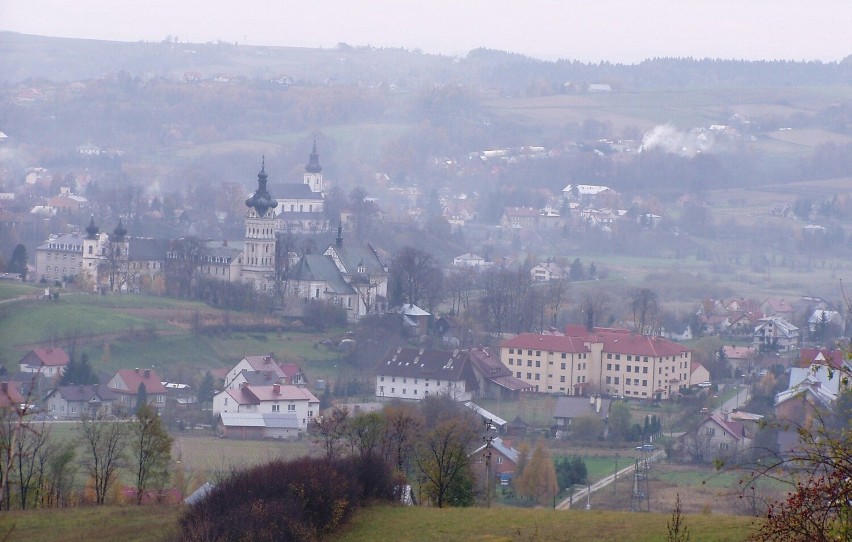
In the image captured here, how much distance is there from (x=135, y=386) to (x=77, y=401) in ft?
5.61

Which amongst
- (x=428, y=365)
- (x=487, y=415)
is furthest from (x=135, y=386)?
(x=487, y=415)

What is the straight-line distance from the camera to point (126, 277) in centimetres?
4984

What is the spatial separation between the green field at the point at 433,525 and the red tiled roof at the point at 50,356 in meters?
16.8

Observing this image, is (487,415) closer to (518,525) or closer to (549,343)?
(549,343)

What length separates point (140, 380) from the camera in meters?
34.3

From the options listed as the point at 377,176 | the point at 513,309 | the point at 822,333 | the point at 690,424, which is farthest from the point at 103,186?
the point at 690,424

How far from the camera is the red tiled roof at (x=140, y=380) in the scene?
33969 mm

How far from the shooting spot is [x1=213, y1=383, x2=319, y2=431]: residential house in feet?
107

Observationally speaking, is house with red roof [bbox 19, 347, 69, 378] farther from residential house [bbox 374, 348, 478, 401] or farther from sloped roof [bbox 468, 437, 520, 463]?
sloped roof [bbox 468, 437, 520, 463]

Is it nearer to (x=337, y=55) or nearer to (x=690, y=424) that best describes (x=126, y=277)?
(x=690, y=424)

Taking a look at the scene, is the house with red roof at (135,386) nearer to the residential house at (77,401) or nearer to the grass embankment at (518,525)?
the residential house at (77,401)

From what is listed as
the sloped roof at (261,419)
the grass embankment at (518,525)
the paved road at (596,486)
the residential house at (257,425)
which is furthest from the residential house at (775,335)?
the grass embankment at (518,525)

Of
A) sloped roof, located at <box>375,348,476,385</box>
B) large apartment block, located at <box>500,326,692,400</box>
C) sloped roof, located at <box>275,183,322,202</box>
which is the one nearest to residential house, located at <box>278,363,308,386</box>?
sloped roof, located at <box>375,348,476,385</box>

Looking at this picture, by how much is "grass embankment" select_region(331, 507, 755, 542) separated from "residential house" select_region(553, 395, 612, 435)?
14.3m
